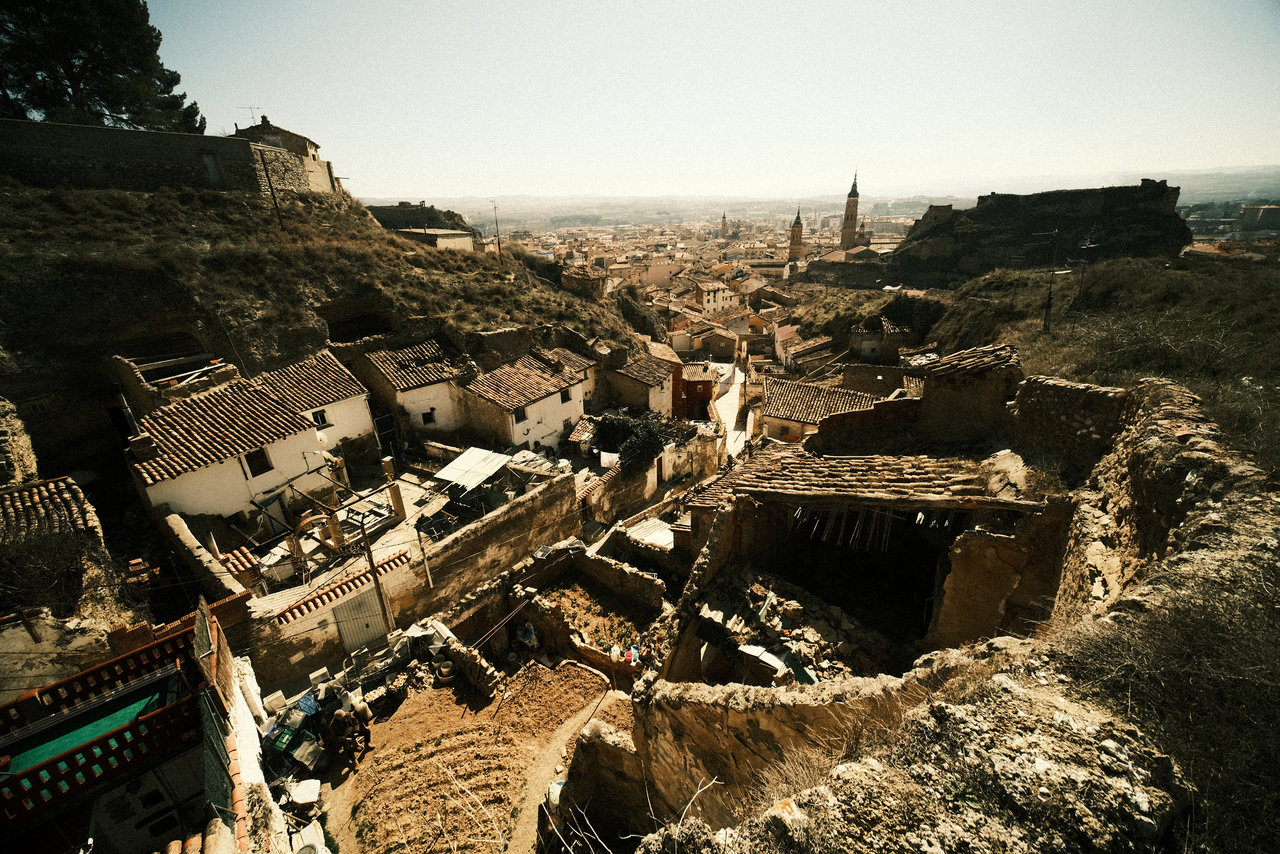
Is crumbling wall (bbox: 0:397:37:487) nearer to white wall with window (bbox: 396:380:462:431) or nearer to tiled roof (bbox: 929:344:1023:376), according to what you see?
white wall with window (bbox: 396:380:462:431)

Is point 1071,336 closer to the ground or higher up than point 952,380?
closer to the ground

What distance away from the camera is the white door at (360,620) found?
38.3ft

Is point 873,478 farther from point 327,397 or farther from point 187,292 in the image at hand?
point 187,292

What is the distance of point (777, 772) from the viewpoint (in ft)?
14.3

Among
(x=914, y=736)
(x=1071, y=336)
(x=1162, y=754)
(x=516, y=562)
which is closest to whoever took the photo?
(x=1162, y=754)

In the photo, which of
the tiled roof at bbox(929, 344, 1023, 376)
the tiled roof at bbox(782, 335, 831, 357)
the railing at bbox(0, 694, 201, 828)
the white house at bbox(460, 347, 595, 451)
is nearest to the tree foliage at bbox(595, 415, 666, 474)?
the white house at bbox(460, 347, 595, 451)

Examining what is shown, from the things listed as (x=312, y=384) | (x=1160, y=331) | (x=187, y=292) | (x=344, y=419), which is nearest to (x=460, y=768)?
(x=344, y=419)

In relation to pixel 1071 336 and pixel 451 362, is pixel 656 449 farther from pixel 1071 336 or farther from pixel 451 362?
pixel 1071 336

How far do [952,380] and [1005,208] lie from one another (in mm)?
66410

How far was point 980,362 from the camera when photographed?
8.37 m

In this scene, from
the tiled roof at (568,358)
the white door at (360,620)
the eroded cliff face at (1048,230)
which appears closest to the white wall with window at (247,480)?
the white door at (360,620)

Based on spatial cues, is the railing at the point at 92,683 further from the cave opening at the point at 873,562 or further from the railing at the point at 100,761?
the cave opening at the point at 873,562

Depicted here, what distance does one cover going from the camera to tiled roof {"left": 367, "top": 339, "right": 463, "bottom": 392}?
21.0 m

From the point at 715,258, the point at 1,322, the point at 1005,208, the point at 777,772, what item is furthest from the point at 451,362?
the point at 715,258
